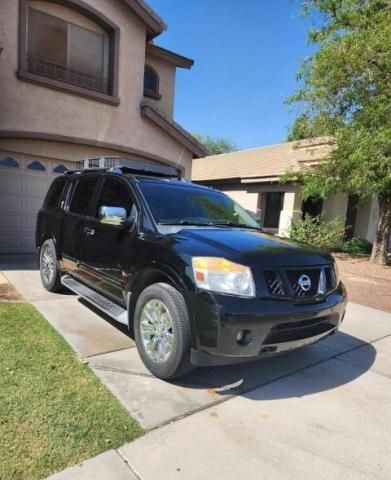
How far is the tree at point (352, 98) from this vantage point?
9.58 m

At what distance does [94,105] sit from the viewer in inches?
398

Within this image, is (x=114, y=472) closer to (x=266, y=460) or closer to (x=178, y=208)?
(x=266, y=460)

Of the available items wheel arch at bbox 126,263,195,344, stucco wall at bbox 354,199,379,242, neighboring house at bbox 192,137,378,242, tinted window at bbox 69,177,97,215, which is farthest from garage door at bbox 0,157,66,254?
stucco wall at bbox 354,199,379,242

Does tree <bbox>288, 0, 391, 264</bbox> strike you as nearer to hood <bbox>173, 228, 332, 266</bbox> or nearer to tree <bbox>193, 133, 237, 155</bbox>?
hood <bbox>173, 228, 332, 266</bbox>

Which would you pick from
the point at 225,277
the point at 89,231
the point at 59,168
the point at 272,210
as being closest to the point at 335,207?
the point at 272,210

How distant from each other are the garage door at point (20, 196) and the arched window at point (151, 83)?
4351mm

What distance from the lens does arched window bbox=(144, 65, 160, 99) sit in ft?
40.7

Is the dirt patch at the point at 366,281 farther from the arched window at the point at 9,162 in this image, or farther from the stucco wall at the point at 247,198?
the arched window at the point at 9,162

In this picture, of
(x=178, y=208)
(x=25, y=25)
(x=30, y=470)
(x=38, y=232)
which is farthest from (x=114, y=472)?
(x=25, y=25)

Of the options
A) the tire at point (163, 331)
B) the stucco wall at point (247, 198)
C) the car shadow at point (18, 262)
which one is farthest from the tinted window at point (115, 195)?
the stucco wall at point (247, 198)

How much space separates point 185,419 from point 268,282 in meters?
1.34

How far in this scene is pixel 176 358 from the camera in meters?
3.28

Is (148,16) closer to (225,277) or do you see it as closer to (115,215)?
(115,215)

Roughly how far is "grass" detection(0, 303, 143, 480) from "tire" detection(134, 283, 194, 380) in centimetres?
53
